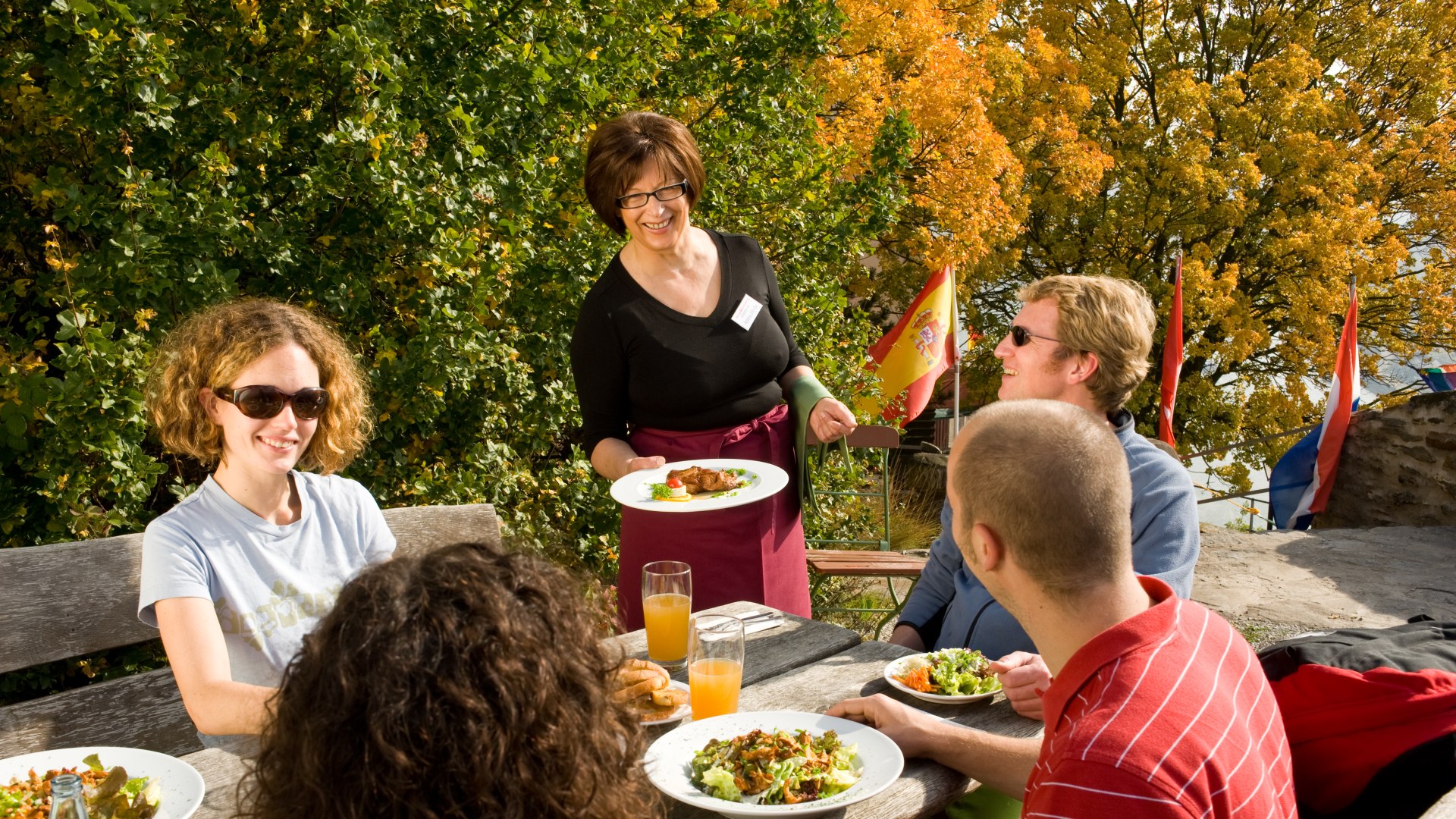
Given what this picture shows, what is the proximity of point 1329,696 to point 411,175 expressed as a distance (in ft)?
11.1

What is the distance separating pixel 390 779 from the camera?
1004mm

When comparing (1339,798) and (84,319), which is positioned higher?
(84,319)

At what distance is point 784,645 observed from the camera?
9.07 feet

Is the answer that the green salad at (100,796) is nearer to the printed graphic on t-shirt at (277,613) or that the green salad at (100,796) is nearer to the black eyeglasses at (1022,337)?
the printed graphic on t-shirt at (277,613)

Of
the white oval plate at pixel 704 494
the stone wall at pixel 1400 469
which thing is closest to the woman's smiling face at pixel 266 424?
the white oval plate at pixel 704 494

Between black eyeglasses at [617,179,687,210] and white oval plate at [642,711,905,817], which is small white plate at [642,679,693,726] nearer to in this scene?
white oval plate at [642,711,905,817]

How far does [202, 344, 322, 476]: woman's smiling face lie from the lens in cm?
242

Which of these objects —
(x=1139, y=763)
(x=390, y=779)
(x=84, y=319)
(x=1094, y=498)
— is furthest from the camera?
(x=84, y=319)

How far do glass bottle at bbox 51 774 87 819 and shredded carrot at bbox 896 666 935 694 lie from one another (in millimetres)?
1540

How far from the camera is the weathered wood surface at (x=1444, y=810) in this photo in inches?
60.7

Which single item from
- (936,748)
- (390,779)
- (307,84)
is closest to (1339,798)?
(936,748)

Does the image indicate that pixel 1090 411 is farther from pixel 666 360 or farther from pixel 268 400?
pixel 268 400

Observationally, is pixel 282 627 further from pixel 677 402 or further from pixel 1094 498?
pixel 1094 498

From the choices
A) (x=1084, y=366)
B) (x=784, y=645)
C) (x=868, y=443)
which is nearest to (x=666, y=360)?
(x=784, y=645)
